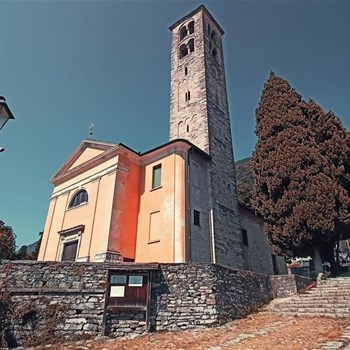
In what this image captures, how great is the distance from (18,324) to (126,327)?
3.24 meters

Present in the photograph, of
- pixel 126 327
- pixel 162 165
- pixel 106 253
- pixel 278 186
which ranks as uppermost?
pixel 162 165

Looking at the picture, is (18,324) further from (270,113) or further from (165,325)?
(270,113)

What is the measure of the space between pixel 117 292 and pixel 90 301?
911 millimetres

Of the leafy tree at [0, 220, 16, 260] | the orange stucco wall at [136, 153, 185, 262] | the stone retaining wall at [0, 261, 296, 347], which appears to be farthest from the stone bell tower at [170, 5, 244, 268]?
the leafy tree at [0, 220, 16, 260]

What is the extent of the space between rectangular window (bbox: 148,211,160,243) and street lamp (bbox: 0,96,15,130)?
11.5 meters

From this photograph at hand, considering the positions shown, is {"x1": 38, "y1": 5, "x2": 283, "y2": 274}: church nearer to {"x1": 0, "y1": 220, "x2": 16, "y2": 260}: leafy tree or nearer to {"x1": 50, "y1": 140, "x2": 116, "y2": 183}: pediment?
{"x1": 50, "y1": 140, "x2": 116, "y2": 183}: pediment

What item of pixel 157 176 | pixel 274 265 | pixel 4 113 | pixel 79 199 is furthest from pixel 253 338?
pixel 274 265

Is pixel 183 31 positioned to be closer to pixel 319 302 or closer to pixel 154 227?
pixel 154 227

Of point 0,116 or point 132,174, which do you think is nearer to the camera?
point 0,116

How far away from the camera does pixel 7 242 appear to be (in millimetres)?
21203

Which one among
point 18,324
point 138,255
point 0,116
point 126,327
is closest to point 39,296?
point 18,324

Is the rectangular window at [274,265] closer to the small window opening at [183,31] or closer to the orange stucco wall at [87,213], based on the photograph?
the orange stucco wall at [87,213]

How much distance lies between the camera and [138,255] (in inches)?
588

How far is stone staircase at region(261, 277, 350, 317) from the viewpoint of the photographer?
1007 centimetres
